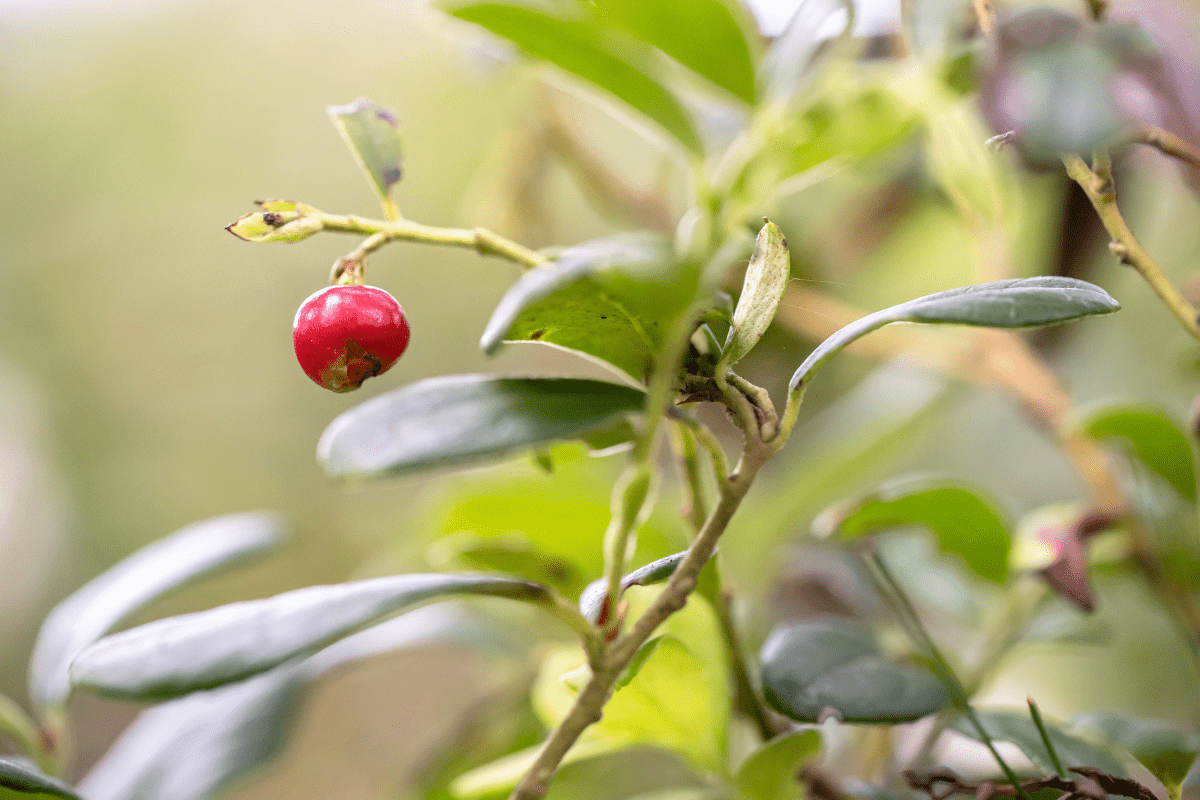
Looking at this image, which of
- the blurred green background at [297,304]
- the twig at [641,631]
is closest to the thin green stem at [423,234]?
the twig at [641,631]

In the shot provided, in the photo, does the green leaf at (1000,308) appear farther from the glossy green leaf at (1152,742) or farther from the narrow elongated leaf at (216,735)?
the narrow elongated leaf at (216,735)

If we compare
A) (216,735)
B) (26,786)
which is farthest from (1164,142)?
(216,735)

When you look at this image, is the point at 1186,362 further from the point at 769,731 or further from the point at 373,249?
the point at 373,249

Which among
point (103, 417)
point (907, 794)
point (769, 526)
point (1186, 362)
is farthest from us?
point (103, 417)

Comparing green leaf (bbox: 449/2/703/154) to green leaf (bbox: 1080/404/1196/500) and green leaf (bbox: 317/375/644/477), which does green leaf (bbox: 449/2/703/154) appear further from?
green leaf (bbox: 1080/404/1196/500)

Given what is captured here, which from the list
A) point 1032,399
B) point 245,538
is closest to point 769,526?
point 1032,399

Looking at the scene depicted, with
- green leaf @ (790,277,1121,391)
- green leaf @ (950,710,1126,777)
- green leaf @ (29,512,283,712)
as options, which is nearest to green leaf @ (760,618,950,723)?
green leaf @ (950,710,1126,777)
